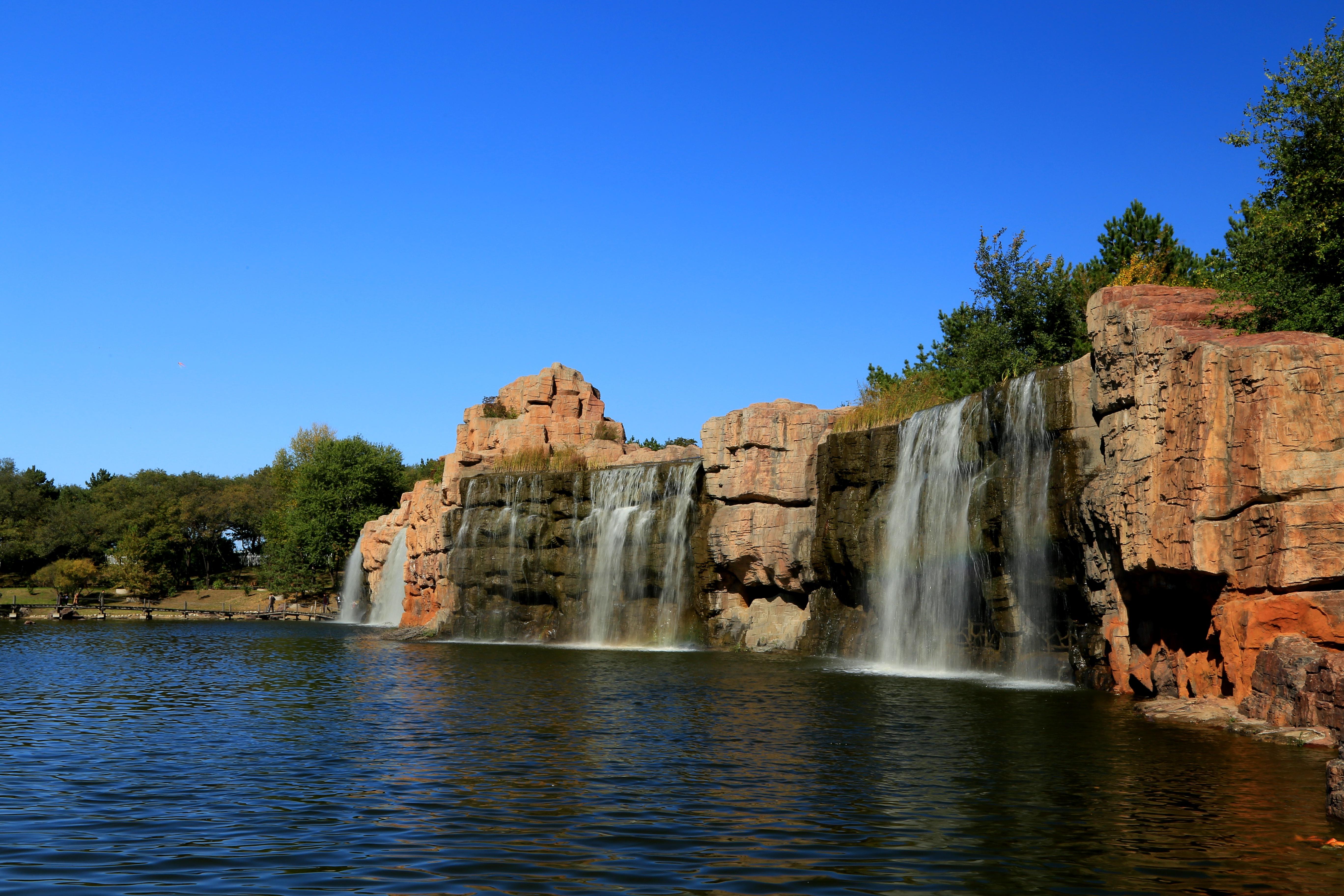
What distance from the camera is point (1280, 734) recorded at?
1577cm

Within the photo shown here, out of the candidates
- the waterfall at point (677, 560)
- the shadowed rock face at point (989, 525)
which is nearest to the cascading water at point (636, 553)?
the waterfall at point (677, 560)

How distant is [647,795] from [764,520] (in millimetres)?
24070

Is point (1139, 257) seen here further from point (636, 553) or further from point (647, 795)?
point (647, 795)

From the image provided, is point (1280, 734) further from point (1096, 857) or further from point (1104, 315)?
point (1104, 315)

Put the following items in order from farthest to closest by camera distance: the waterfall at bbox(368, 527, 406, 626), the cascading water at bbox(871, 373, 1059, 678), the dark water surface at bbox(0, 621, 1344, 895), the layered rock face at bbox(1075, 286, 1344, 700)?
the waterfall at bbox(368, 527, 406, 626) < the cascading water at bbox(871, 373, 1059, 678) < the layered rock face at bbox(1075, 286, 1344, 700) < the dark water surface at bbox(0, 621, 1344, 895)

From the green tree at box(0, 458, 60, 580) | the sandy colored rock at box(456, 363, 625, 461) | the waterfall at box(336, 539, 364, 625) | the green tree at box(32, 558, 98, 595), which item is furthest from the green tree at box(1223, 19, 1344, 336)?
the green tree at box(0, 458, 60, 580)

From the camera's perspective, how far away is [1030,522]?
84.0 ft

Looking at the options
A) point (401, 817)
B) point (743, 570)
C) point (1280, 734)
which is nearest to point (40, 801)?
point (401, 817)

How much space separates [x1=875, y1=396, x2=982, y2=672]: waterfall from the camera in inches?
1118

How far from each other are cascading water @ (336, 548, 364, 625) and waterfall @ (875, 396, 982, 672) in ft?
161

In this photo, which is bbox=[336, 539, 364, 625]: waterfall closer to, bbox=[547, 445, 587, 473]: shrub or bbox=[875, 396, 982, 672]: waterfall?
bbox=[547, 445, 587, 473]: shrub

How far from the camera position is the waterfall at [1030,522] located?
2530 centimetres

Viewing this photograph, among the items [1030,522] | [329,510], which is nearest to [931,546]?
[1030,522]

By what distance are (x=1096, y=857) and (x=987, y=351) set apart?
35.9 meters
